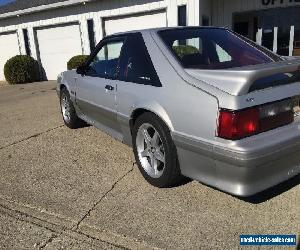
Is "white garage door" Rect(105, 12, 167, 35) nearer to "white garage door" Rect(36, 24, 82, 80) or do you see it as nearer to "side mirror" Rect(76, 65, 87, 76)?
"white garage door" Rect(36, 24, 82, 80)

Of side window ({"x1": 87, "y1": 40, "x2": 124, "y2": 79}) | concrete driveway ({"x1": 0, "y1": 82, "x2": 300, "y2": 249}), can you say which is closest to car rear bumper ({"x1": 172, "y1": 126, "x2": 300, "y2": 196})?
concrete driveway ({"x1": 0, "y1": 82, "x2": 300, "y2": 249})

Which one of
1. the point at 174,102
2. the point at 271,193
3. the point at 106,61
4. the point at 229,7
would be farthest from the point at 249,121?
the point at 229,7

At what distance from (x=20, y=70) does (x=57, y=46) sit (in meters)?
2.07

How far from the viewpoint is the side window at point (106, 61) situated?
14.4ft

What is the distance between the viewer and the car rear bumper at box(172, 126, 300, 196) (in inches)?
107

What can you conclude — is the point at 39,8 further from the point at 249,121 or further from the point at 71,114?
the point at 249,121

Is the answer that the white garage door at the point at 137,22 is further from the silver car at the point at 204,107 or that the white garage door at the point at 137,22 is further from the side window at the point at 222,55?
the side window at the point at 222,55

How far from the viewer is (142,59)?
379 cm

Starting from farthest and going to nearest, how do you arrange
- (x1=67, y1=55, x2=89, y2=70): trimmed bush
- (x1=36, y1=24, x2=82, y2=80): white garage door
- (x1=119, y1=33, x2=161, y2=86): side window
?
(x1=36, y1=24, x2=82, y2=80): white garage door → (x1=67, y1=55, x2=89, y2=70): trimmed bush → (x1=119, y1=33, x2=161, y2=86): side window

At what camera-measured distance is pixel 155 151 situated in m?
3.69

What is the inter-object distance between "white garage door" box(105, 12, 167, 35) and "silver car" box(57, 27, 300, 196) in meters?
8.63

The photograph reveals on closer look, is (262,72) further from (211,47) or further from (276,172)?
(211,47)

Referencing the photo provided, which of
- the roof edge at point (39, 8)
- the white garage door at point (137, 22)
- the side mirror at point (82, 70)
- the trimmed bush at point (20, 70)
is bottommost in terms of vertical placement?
the trimmed bush at point (20, 70)

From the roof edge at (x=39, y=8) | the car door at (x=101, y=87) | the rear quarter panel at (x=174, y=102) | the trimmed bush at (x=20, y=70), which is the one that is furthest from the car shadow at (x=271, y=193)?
the trimmed bush at (x=20, y=70)
